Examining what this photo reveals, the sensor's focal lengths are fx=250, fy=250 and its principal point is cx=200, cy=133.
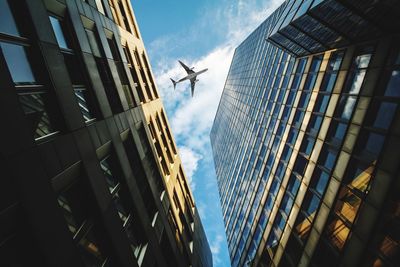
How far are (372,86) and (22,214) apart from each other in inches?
619

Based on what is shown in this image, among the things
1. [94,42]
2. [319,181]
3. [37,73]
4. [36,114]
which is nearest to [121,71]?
[94,42]

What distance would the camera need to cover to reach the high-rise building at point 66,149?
6.41 metres

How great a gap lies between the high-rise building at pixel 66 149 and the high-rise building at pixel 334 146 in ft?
33.7

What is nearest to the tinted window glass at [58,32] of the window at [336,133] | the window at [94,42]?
the window at [94,42]

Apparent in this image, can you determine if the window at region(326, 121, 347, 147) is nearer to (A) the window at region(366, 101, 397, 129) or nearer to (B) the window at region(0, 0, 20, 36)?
(A) the window at region(366, 101, 397, 129)

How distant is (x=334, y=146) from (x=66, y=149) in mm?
14711

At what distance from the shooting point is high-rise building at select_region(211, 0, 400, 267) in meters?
11.2

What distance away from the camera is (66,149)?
873 centimetres

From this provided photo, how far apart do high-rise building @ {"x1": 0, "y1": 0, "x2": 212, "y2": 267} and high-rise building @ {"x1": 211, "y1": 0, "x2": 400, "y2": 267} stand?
10284 mm

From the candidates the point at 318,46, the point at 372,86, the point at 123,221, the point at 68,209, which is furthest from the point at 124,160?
the point at 318,46

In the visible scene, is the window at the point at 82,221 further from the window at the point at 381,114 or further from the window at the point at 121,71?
the window at the point at 381,114

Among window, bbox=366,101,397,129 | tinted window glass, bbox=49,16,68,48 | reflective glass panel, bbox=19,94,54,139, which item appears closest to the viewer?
reflective glass panel, bbox=19,94,54,139

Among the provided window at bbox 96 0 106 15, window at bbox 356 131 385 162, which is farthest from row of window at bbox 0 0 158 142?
window at bbox 356 131 385 162

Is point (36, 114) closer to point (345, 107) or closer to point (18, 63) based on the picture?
point (18, 63)
